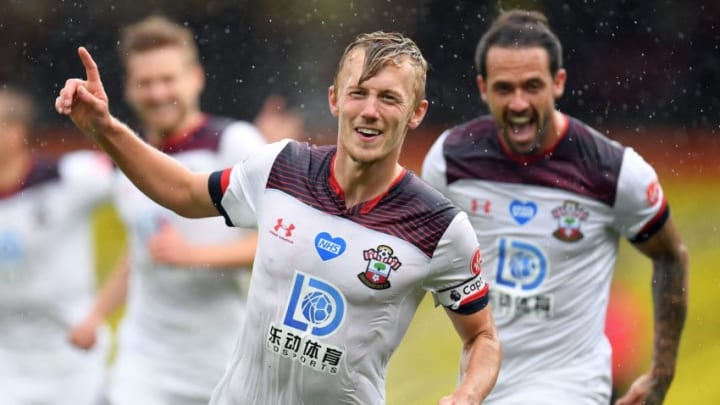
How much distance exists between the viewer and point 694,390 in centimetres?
1038

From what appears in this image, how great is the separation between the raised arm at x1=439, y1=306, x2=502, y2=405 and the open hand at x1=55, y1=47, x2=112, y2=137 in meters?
1.30

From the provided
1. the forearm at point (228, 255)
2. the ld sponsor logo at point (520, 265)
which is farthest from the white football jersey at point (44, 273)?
the ld sponsor logo at point (520, 265)

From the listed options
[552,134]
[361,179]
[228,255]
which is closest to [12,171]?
[228,255]

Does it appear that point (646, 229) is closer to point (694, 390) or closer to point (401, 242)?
point (401, 242)

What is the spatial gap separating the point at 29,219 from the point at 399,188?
364 cm

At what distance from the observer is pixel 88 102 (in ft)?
15.3

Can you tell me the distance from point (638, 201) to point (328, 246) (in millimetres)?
1891

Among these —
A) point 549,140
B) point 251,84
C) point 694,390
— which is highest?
point 251,84

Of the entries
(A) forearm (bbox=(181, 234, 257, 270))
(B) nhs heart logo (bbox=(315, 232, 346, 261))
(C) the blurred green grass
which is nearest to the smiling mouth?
(B) nhs heart logo (bbox=(315, 232, 346, 261))

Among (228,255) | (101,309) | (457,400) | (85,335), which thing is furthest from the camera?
(101,309)

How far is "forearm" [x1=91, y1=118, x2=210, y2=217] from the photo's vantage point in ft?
15.6

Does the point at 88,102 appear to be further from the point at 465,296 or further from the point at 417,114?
the point at 465,296

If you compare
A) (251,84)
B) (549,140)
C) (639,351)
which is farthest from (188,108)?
(251,84)

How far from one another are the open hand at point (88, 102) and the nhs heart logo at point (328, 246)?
0.77 metres
